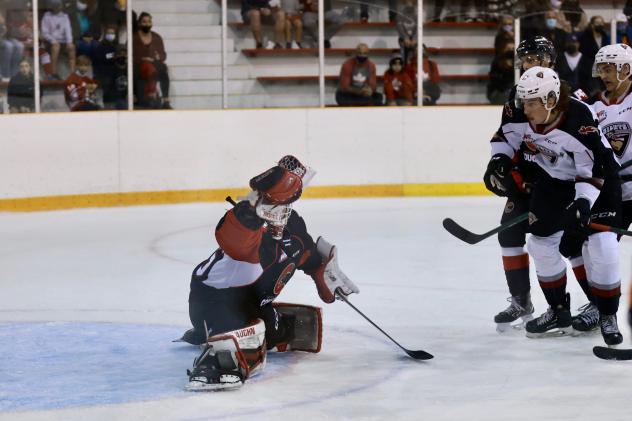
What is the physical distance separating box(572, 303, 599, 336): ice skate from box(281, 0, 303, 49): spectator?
17.6 feet

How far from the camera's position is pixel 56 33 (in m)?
8.59

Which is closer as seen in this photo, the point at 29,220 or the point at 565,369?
the point at 565,369

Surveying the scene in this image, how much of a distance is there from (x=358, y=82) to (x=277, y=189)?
597 cm

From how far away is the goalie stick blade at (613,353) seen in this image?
154 inches

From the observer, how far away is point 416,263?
6.09 metres

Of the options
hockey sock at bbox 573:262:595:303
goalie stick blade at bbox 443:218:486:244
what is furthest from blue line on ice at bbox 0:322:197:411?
hockey sock at bbox 573:262:595:303

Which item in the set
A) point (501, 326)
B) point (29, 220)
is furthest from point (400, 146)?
point (501, 326)

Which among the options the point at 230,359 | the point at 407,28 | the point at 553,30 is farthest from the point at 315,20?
the point at 230,359

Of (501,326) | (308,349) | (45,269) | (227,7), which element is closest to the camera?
(308,349)

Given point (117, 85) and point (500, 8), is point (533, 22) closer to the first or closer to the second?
point (500, 8)

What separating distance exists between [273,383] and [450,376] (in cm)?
58

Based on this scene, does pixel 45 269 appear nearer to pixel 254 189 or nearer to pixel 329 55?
pixel 254 189

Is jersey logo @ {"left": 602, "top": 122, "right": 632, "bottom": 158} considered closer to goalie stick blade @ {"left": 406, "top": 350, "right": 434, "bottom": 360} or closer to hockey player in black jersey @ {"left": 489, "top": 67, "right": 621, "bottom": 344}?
hockey player in black jersey @ {"left": 489, "top": 67, "right": 621, "bottom": 344}

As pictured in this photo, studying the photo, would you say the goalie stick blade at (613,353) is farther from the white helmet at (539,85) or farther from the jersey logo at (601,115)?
the jersey logo at (601,115)
